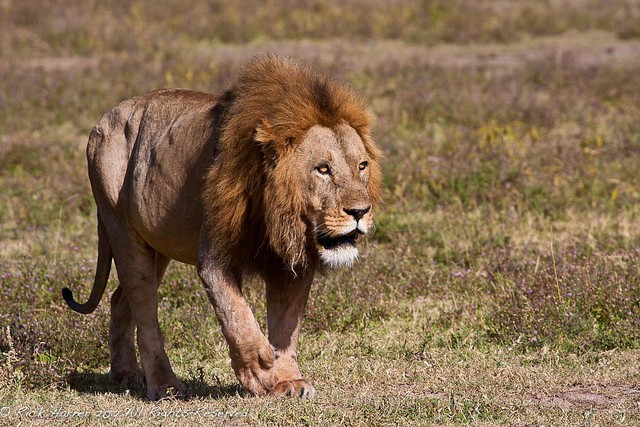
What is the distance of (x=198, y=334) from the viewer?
23.6ft

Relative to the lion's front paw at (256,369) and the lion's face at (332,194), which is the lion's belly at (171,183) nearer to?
the lion's face at (332,194)

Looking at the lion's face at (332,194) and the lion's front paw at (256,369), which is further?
the lion's front paw at (256,369)

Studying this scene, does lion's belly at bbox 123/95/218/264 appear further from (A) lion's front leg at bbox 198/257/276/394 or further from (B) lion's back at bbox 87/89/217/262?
(A) lion's front leg at bbox 198/257/276/394

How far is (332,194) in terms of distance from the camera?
5105 mm

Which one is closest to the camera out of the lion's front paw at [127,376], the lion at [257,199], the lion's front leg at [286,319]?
the lion at [257,199]

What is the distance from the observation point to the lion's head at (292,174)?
5121mm

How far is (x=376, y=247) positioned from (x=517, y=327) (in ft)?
7.21

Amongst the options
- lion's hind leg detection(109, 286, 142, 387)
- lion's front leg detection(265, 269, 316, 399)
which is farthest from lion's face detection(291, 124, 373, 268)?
lion's hind leg detection(109, 286, 142, 387)

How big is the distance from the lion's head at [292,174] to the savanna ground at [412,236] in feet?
2.59

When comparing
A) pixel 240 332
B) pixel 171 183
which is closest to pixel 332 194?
pixel 240 332

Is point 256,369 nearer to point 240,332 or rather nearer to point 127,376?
point 240,332

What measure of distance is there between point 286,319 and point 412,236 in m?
3.56

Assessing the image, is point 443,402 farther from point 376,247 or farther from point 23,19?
point 23,19

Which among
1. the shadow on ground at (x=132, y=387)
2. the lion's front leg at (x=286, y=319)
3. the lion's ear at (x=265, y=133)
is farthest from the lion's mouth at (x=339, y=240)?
the shadow on ground at (x=132, y=387)
